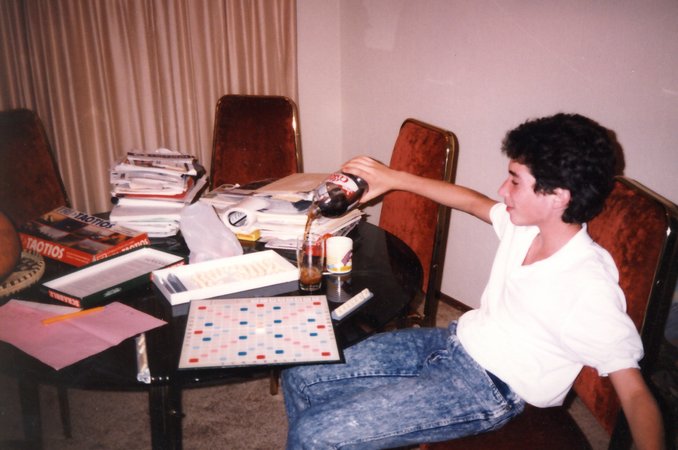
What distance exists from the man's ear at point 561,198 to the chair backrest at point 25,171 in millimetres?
2033

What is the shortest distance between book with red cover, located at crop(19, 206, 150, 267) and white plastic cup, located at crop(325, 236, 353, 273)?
588 millimetres

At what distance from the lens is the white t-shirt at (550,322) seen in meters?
0.92

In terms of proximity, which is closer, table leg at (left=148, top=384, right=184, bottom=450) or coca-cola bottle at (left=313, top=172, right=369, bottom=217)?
table leg at (left=148, top=384, right=184, bottom=450)

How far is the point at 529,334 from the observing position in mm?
1083

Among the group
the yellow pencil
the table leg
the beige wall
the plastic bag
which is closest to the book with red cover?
the plastic bag

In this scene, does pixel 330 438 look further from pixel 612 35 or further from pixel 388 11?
pixel 388 11

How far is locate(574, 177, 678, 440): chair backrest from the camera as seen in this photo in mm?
941

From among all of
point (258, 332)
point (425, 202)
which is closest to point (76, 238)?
point (258, 332)

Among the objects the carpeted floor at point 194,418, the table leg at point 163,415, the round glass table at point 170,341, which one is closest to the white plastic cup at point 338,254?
the round glass table at point 170,341

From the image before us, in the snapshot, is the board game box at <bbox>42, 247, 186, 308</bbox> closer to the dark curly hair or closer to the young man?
the young man

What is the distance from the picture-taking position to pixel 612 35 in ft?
5.84

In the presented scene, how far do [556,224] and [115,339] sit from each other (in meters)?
1.01

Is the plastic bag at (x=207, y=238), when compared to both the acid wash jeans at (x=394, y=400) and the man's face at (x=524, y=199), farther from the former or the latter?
the man's face at (x=524, y=199)

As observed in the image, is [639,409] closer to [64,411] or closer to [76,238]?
[76,238]
